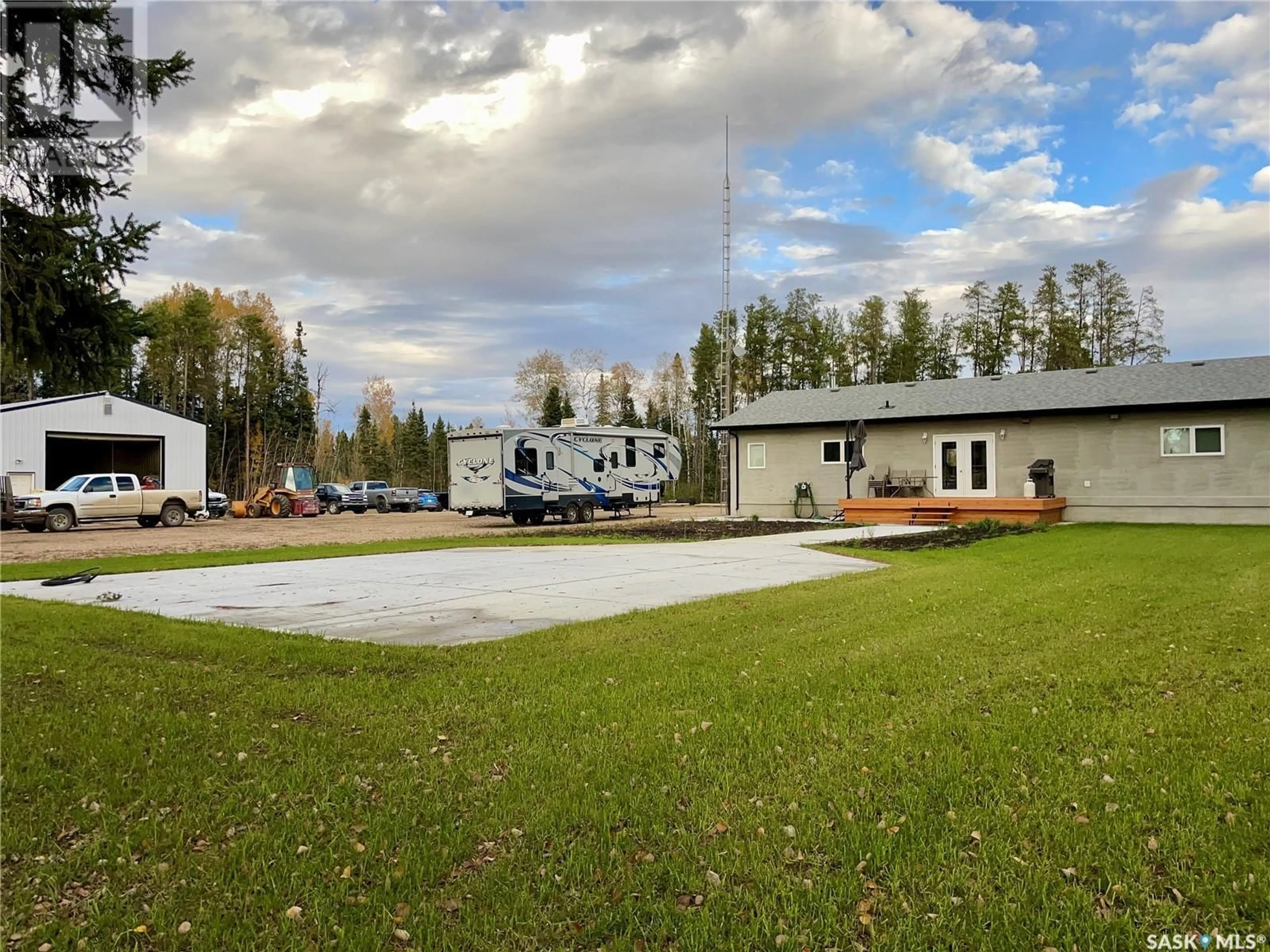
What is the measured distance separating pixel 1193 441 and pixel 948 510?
6.05m

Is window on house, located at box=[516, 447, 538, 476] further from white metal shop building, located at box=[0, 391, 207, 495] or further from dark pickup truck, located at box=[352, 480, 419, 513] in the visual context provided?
dark pickup truck, located at box=[352, 480, 419, 513]

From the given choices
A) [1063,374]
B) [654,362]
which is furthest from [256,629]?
[654,362]

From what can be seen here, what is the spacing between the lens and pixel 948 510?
2202cm

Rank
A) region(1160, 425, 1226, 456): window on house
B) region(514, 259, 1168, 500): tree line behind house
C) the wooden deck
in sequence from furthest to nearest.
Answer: region(514, 259, 1168, 500): tree line behind house < the wooden deck < region(1160, 425, 1226, 456): window on house

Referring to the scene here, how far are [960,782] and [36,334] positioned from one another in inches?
290

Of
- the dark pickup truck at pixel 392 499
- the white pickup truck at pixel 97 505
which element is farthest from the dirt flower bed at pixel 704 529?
the dark pickup truck at pixel 392 499

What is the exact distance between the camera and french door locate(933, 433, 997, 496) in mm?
22797

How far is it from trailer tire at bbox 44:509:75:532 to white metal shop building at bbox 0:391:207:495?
95.5 inches

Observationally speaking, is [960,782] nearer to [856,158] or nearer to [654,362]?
[856,158]

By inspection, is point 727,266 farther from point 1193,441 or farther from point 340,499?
point 340,499

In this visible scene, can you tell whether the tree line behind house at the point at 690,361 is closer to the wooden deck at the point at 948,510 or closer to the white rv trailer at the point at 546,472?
the white rv trailer at the point at 546,472

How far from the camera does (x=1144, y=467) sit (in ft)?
67.8

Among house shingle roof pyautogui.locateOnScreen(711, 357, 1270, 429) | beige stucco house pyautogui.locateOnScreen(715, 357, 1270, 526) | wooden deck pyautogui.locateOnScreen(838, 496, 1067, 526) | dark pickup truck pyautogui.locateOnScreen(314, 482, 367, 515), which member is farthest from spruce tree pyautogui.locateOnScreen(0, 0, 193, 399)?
dark pickup truck pyautogui.locateOnScreen(314, 482, 367, 515)

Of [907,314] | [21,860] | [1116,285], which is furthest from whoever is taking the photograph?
[907,314]
